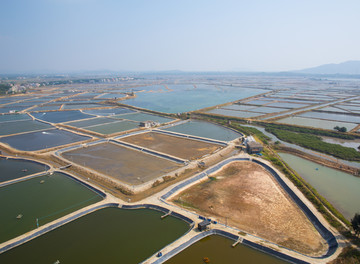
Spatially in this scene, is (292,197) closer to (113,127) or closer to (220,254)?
(220,254)

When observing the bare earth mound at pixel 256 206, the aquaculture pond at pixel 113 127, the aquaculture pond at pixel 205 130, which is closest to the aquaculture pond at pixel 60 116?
the aquaculture pond at pixel 113 127

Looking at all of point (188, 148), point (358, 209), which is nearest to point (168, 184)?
point (188, 148)

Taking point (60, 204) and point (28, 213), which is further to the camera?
point (60, 204)

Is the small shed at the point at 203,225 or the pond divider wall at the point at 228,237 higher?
the small shed at the point at 203,225

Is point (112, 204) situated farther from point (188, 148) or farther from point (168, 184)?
point (188, 148)

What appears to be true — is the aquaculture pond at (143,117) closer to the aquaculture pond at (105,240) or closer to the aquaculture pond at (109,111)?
the aquaculture pond at (109,111)

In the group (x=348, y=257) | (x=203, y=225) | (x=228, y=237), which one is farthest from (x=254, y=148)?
(x=348, y=257)

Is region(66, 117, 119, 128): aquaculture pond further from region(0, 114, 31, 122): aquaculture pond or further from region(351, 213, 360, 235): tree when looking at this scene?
region(351, 213, 360, 235): tree
